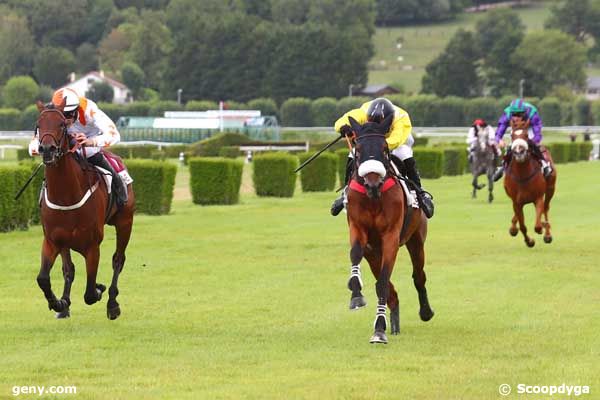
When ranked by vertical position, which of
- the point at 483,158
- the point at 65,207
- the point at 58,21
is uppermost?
the point at 58,21

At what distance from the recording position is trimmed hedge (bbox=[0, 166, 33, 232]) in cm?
2214

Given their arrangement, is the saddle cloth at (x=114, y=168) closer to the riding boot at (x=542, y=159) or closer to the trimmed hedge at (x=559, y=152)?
the riding boot at (x=542, y=159)

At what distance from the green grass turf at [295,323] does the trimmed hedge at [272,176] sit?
37.6 feet

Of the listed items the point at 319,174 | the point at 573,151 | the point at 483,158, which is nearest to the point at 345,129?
the point at 483,158

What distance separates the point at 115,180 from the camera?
12.9 m

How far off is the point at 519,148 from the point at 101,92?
434ft

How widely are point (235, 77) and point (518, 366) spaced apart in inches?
4948

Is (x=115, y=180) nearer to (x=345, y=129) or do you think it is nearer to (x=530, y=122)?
(x=345, y=129)

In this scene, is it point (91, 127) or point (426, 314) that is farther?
point (91, 127)

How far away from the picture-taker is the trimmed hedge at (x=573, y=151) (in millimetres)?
63250

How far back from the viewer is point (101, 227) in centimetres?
Answer: 1216

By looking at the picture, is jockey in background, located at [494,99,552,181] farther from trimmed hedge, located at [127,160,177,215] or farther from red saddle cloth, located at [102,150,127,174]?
trimmed hedge, located at [127,160,177,215]

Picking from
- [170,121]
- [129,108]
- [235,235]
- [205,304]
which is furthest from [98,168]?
[129,108]

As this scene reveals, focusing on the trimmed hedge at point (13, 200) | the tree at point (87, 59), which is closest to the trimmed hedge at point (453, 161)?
the trimmed hedge at point (13, 200)
